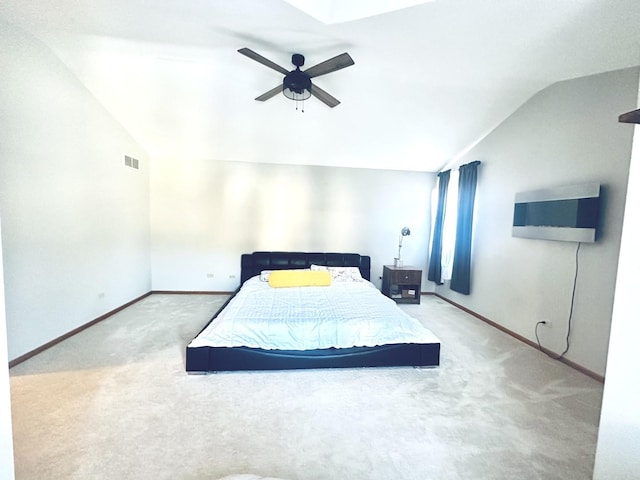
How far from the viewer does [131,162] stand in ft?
13.6

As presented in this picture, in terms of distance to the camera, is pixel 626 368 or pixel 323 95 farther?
pixel 323 95

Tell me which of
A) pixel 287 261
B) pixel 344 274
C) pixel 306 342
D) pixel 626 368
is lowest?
pixel 306 342

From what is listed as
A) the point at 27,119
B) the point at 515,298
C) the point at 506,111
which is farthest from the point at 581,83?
the point at 27,119

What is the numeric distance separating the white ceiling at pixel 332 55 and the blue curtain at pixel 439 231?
676 millimetres

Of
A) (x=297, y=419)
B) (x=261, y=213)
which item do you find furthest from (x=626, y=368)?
(x=261, y=213)

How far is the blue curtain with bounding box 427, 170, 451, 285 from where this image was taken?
15.9 feet

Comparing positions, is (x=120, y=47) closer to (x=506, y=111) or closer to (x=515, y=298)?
(x=506, y=111)

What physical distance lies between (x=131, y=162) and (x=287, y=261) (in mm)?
2890

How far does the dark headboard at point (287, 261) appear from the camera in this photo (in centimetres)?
474

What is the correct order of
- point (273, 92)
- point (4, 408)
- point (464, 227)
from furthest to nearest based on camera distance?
point (464, 227), point (273, 92), point (4, 408)

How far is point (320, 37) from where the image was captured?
233 centimetres

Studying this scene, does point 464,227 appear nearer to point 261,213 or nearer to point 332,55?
point 332,55

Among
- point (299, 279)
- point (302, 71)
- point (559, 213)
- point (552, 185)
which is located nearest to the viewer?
point (302, 71)

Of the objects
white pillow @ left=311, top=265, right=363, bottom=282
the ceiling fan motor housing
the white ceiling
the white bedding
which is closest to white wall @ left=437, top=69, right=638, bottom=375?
the white ceiling
